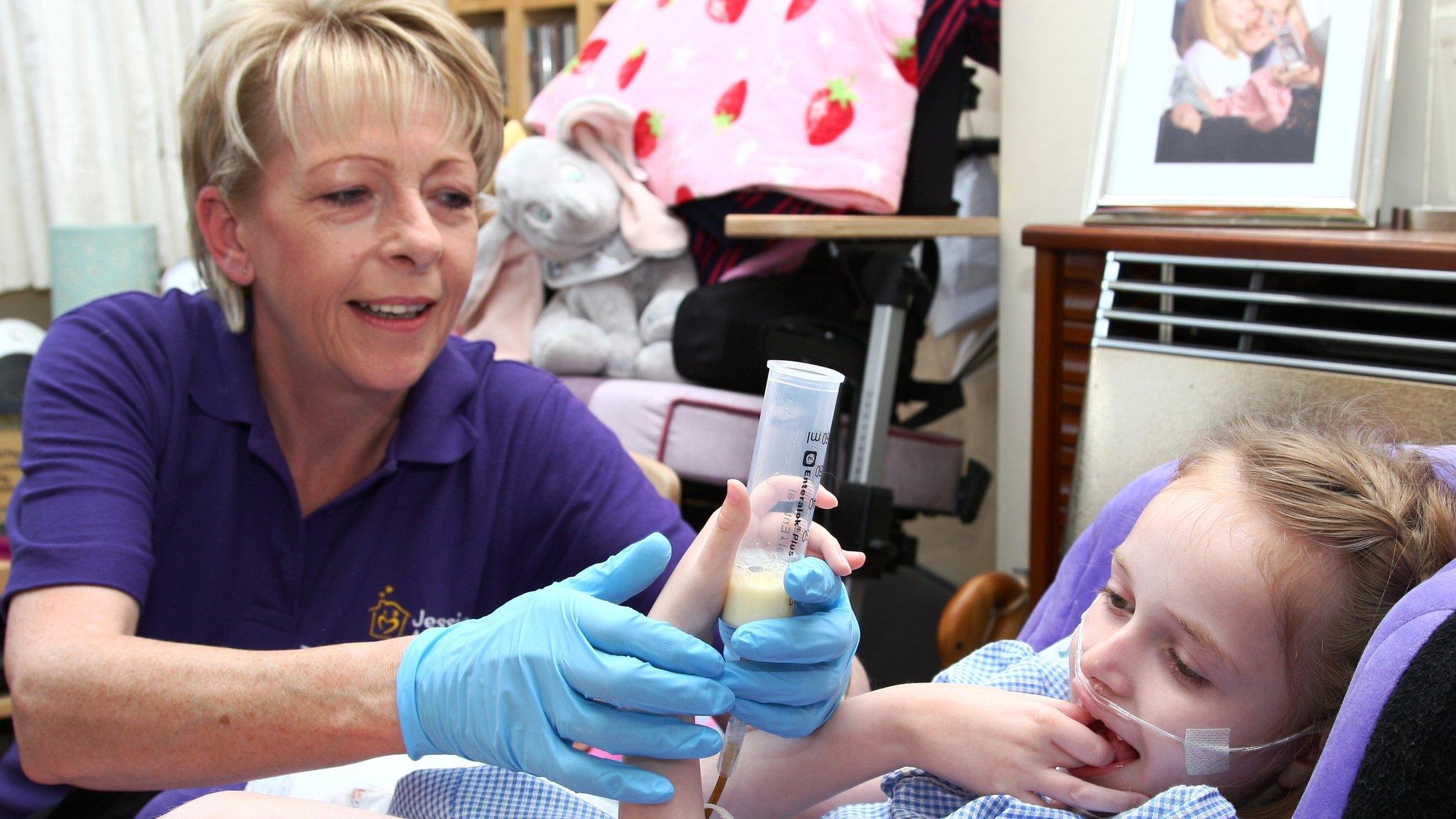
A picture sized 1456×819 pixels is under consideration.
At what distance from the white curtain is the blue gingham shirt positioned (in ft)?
9.01

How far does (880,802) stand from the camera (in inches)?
43.3

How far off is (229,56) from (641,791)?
963 mm

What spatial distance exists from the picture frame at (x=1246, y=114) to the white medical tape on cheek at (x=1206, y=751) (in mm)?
926

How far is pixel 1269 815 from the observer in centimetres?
→ 93

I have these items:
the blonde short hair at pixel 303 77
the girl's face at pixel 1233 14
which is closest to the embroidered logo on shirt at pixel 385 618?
the blonde short hair at pixel 303 77

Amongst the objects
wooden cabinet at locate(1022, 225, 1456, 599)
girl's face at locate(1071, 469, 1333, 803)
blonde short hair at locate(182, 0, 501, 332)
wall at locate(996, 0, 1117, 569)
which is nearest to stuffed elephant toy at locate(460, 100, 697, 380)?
wall at locate(996, 0, 1117, 569)

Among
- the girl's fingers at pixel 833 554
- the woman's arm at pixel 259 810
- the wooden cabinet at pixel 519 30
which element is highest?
the wooden cabinet at pixel 519 30

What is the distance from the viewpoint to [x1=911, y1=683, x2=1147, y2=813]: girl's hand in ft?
3.09

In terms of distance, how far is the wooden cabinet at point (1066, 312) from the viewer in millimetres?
1468

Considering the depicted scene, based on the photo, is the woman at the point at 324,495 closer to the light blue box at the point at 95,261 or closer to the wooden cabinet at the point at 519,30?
the light blue box at the point at 95,261

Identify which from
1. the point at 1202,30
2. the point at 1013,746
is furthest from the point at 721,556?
the point at 1202,30

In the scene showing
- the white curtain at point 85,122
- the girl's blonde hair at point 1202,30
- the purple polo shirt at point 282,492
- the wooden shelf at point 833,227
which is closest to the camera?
the purple polo shirt at point 282,492

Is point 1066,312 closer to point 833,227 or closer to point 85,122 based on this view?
point 833,227

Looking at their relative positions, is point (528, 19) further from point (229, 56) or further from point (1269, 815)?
point (1269, 815)
